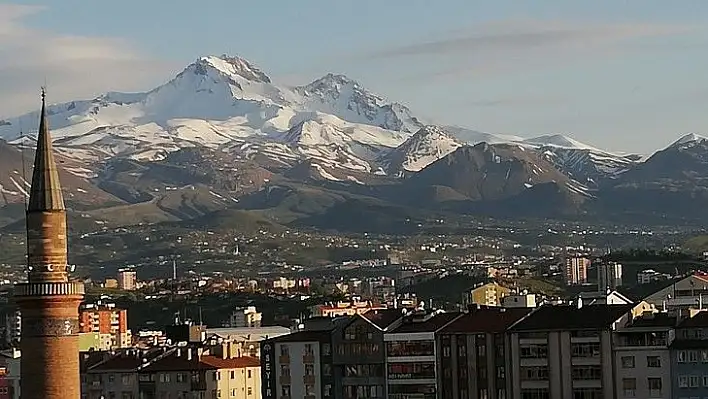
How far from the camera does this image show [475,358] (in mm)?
84375

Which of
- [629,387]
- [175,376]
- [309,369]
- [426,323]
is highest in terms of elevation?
[426,323]

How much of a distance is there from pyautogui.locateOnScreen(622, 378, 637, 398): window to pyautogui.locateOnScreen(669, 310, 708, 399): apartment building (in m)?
1.55

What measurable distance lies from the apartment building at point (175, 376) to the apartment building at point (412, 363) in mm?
15345

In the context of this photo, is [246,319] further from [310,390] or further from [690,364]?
[690,364]

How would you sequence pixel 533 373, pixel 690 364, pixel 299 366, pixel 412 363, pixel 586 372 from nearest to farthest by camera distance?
pixel 690 364
pixel 586 372
pixel 533 373
pixel 412 363
pixel 299 366

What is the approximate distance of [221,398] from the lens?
101 meters

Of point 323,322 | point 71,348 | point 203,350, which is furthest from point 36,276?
point 203,350

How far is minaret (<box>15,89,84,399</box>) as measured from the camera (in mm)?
52781

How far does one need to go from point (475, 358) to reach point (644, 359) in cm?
807

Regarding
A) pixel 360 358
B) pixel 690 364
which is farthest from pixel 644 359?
pixel 360 358

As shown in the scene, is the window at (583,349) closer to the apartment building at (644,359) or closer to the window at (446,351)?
the apartment building at (644,359)

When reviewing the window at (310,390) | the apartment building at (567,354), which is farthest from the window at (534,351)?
the window at (310,390)

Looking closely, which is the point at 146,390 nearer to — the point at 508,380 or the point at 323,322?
the point at 323,322

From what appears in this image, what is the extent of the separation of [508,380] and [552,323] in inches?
115
